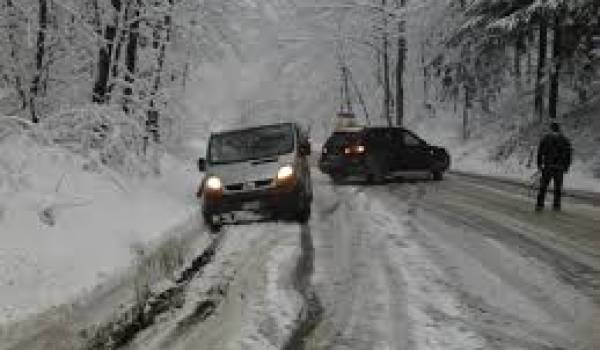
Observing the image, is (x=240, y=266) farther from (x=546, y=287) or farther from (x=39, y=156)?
(x=39, y=156)

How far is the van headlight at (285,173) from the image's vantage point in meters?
15.9

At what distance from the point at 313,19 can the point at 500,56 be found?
1259 inches

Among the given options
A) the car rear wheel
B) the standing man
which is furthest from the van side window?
the car rear wheel

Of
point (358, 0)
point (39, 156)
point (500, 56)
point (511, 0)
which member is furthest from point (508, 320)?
point (358, 0)

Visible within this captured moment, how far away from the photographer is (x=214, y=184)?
1614 centimetres

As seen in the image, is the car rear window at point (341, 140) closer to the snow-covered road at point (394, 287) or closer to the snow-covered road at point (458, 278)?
the snow-covered road at point (458, 278)

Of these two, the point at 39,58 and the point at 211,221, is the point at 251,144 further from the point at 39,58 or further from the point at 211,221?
the point at 39,58

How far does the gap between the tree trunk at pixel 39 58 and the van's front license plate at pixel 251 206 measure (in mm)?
3916

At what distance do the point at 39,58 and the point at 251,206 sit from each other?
4.54m

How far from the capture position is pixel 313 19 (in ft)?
217

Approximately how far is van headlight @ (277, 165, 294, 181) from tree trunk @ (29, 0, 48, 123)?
169 inches

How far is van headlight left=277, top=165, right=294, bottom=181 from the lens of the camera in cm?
1592

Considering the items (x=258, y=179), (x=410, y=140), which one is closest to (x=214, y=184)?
(x=258, y=179)

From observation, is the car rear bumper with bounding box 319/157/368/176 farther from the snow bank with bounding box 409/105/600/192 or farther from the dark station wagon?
the snow bank with bounding box 409/105/600/192
